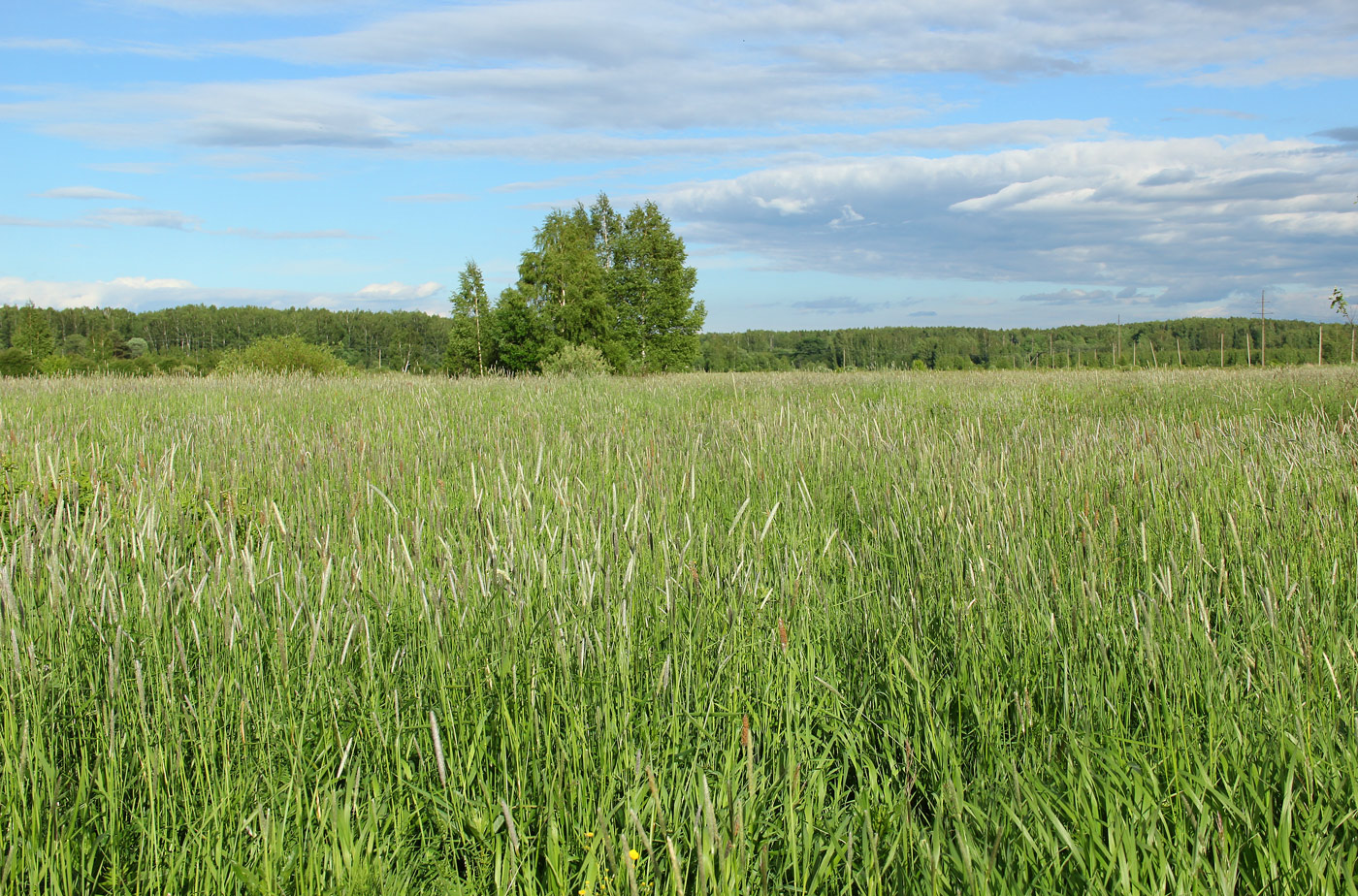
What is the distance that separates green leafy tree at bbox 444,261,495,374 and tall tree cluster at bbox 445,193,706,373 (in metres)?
0.06

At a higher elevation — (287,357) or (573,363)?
(287,357)

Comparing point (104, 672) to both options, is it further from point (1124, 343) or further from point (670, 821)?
point (1124, 343)

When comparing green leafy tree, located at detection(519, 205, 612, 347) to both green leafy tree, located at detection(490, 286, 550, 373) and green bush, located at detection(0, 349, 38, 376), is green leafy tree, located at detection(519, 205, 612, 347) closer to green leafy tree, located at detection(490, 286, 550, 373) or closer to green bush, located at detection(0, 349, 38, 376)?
green leafy tree, located at detection(490, 286, 550, 373)

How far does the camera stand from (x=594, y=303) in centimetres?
4400

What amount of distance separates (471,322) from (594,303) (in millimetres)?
8537

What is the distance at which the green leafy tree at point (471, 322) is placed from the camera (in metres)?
47.1

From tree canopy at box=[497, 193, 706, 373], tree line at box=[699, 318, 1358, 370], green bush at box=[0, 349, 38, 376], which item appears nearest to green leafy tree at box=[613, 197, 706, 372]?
tree canopy at box=[497, 193, 706, 373]

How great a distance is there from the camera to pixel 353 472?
4465 mm

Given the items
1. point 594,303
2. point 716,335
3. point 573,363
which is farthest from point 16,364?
point 716,335

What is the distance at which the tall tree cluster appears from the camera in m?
44.3

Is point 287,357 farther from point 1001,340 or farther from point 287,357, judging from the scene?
point 1001,340

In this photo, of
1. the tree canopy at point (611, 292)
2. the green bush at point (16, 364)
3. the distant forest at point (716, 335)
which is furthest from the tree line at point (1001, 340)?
the green bush at point (16, 364)

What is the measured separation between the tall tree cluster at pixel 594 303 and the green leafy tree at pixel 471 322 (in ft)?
0.20

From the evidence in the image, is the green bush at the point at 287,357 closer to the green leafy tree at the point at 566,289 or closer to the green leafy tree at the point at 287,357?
the green leafy tree at the point at 287,357
